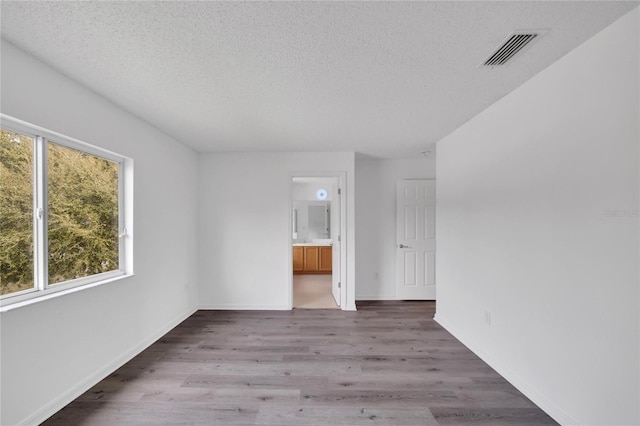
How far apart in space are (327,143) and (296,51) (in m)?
1.99

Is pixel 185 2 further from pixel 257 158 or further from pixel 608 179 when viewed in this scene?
pixel 257 158

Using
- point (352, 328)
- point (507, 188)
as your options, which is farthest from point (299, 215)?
point (507, 188)

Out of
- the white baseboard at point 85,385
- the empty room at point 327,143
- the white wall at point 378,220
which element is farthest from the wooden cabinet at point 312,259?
the white baseboard at point 85,385

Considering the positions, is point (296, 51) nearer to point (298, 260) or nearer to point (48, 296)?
point (48, 296)

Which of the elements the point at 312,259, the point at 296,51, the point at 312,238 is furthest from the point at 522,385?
the point at 312,238

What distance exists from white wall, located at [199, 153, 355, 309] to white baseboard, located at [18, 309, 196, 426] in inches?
44.2

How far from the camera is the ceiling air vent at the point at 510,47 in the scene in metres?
1.52

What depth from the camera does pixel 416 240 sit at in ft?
15.1

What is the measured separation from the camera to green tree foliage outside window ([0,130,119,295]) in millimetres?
1704

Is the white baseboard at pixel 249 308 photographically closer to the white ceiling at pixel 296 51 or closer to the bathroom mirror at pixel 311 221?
the white ceiling at pixel 296 51

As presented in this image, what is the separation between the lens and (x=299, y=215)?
7246mm

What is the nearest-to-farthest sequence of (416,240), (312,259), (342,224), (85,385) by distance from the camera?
(85,385)
(342,224)
(416,240)
(312,259)

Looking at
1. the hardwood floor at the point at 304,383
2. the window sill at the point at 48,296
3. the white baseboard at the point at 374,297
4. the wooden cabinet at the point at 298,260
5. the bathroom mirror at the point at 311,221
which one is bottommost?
the white baseboard at the point at 374,297

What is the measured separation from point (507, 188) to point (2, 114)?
11.4ft
